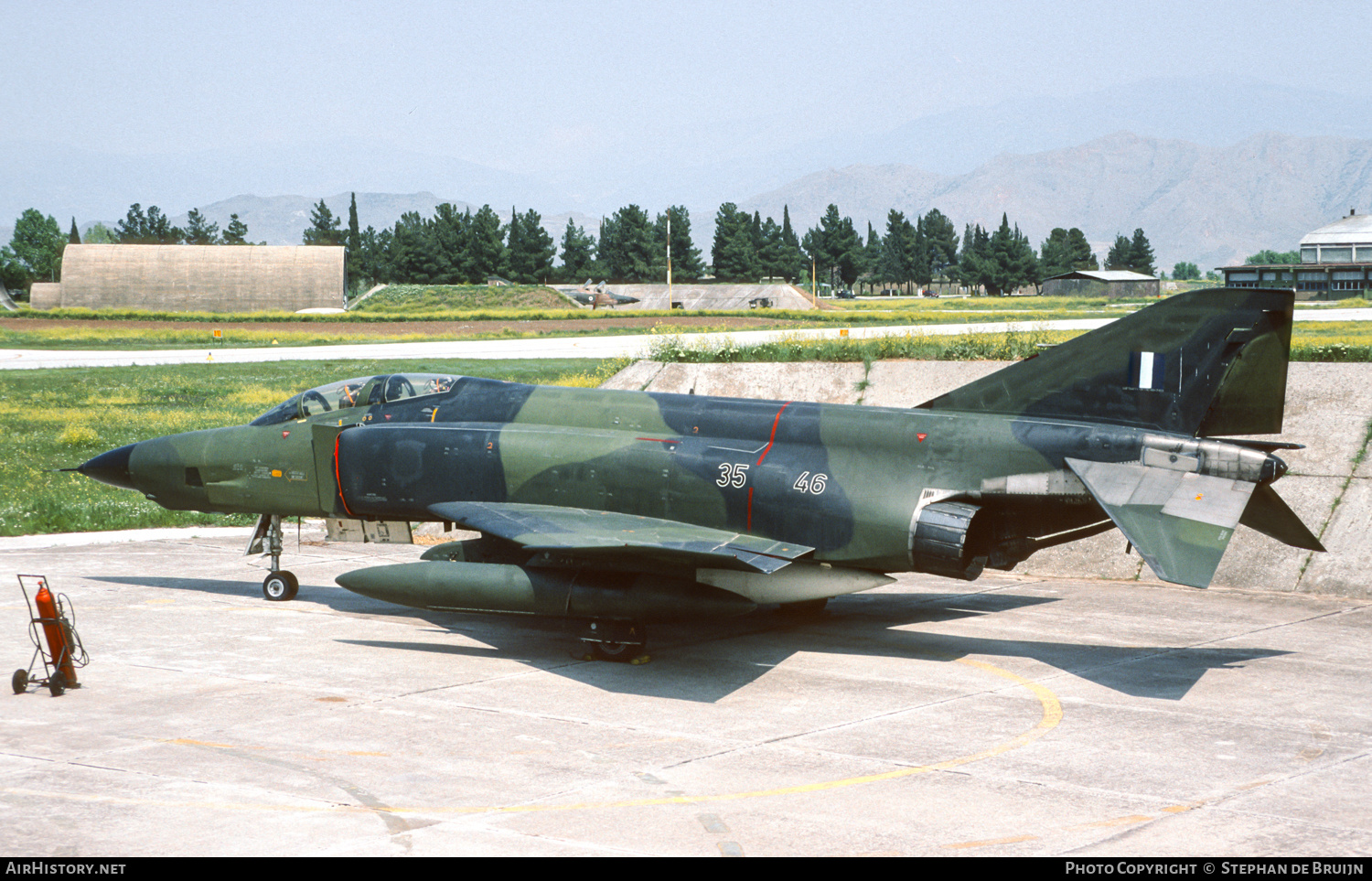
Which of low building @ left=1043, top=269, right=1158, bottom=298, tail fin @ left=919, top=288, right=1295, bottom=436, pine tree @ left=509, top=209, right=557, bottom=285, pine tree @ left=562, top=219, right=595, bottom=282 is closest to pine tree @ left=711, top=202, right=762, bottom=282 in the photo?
pine tree @ left=562, top=219, right=595, bottom=282

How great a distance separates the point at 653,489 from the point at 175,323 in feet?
257

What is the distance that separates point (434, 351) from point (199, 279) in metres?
61.5

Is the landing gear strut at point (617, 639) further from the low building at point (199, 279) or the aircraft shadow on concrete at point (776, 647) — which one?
the low building at point (199, 279)

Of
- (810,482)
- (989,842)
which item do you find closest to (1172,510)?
(810,482)

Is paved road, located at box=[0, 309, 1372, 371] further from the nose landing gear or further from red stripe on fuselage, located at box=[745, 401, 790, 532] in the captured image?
red stripe on fuselage, located at box=[745, 401, 790, 532]

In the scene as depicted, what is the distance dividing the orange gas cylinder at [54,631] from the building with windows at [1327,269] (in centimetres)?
5861

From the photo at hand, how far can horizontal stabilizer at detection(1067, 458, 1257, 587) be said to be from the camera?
35.7 feet

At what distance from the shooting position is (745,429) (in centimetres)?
1371

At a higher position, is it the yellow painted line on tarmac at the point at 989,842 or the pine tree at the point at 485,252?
the pine tree at the point at 485,252

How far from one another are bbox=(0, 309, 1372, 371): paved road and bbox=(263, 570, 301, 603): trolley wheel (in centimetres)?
2997

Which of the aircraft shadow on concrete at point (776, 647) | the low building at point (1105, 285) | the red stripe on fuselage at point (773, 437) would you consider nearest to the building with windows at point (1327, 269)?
the low building at point (1105, 285)

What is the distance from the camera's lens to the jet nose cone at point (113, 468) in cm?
1550

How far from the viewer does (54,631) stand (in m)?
10.9

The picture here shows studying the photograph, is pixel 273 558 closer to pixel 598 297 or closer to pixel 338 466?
pixel 338 466
